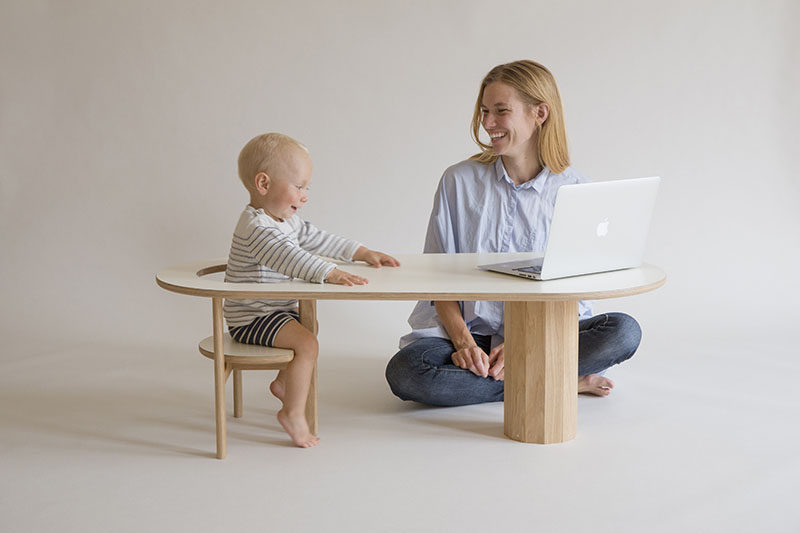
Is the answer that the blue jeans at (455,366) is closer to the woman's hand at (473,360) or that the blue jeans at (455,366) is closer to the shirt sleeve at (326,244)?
the woman's hand at (473,360)

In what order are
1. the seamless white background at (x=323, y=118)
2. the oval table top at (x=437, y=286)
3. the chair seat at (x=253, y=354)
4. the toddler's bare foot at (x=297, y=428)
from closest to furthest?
1. the oval table top at (x=437, y=286)
2. the chair seat at (x=253, y=354)
3. the toddler's bare foot at (x=297, y=428)
4. the seamless white background at (x=323, y=118)

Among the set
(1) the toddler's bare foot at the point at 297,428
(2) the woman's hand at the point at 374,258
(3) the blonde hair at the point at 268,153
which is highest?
(3) the blonde hair at the point at 268,153

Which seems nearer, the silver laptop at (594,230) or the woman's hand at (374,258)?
the silver laptop at (594,230)

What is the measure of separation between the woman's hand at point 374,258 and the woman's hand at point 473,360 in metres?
0.40

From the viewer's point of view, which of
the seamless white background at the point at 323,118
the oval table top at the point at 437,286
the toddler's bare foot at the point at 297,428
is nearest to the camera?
the oval table top at the point at 437,286

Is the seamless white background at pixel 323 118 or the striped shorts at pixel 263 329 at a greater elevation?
the seamless white background at pixel 323 118

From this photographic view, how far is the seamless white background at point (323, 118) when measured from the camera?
4.18m

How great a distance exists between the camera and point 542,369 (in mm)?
2781

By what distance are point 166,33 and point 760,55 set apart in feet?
8.31

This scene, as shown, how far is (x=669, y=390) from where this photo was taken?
11.1 feet

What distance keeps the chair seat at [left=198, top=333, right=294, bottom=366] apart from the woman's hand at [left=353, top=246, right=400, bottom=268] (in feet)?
1.22

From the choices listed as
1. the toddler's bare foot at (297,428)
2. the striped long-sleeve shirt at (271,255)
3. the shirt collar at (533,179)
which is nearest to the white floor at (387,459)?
the toddler's bare foot at (297,428)

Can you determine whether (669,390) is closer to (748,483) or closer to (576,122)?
(748,483)

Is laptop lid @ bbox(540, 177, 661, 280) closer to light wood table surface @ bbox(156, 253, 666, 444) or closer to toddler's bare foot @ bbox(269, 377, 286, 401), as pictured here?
light wood table surface @ bbox(156, 253, 666, 444)
